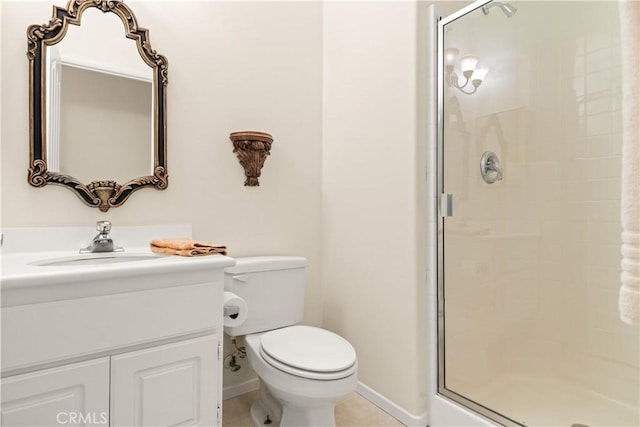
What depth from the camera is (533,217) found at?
155 centimetres

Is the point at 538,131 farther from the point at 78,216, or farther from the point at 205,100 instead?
the point at 78,216

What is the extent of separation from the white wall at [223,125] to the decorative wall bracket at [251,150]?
0.04m

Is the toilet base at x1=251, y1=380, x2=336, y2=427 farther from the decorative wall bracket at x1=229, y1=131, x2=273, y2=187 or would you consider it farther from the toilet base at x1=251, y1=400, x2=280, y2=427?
the decorative wall bracket at x1=229, y1=131, x2=273, y2=187

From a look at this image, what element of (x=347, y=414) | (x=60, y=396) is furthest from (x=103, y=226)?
(x=347, y=414)

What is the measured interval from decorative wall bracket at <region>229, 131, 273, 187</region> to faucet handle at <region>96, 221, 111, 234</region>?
2.19ft

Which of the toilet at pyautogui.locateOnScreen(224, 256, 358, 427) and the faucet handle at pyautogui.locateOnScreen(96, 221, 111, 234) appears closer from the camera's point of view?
the toilet at pyautogui.locateOnScreen(224, 256, 358, 427)

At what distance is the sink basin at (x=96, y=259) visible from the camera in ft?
4.23

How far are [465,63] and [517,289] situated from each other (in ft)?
3.32

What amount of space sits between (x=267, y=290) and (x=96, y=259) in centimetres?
71

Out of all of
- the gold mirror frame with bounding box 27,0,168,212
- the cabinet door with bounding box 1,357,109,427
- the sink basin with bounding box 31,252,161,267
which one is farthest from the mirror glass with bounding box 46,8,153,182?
the cabinet door with bounding box 1,357,109,427

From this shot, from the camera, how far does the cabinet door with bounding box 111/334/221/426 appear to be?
1.09 meters

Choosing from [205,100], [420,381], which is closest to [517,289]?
[420,381]

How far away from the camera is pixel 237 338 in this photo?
1.88 meters

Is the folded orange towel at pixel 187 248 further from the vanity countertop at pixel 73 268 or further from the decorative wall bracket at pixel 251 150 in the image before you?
the decorative wall bracket at pixel 251 150
